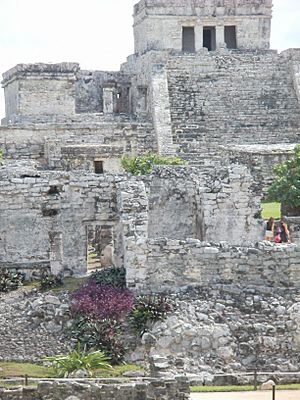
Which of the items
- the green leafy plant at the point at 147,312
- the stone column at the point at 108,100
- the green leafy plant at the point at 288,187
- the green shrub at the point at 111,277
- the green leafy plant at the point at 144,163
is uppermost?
the stone column at the point at 108,100

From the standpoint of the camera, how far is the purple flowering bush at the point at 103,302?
15672 mm

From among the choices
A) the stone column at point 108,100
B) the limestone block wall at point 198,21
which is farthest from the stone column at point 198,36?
the stone column at point 108,100

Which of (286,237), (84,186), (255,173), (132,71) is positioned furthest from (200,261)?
(132,71)

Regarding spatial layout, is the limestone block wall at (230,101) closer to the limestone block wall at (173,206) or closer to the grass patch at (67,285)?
the limestone block wall at (173,206)

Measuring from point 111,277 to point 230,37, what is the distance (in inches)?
971

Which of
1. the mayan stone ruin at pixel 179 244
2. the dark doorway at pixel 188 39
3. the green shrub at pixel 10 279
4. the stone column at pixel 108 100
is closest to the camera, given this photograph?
the mayan stone ruin at pixel 179 244

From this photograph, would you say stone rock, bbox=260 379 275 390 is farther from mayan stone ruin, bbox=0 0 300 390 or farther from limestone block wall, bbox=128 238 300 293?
limestone block wall, bbox=128 238 300 293

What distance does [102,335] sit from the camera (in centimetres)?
Result: 1528

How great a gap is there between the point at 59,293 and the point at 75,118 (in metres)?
18.6

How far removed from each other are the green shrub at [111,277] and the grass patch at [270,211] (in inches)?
308

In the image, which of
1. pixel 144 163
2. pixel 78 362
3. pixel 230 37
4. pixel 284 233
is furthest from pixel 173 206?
pixel 230 37

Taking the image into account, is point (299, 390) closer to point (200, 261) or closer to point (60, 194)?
point (200, 261)

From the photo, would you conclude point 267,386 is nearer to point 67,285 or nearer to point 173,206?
point 67,285

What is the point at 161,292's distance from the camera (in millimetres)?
16141
